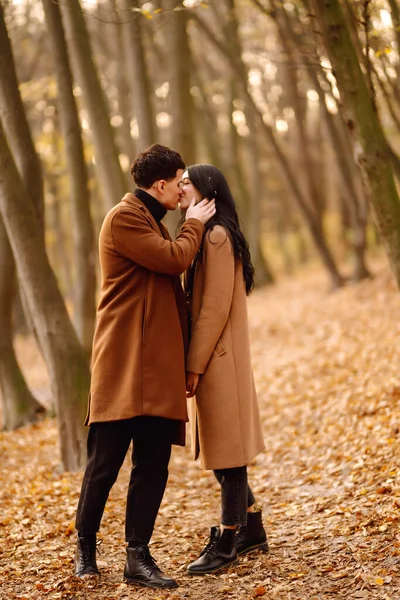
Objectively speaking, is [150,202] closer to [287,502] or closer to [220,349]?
[220,349]

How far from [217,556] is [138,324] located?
5.08 ft

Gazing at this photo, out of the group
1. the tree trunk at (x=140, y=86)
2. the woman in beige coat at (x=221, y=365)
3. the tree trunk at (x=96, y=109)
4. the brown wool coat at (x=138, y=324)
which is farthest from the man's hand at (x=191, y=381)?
the tree trunk at (x=140, y=86)

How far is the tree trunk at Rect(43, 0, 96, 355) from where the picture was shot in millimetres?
8781

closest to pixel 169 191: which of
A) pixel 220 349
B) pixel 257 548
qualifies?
pixel 220 349

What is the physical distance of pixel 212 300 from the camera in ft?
14.0

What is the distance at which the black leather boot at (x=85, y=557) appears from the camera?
13.9 ft

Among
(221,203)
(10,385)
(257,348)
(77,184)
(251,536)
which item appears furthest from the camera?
(257,348)

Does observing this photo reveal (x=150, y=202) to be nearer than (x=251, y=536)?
Yes

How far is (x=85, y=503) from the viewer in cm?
417

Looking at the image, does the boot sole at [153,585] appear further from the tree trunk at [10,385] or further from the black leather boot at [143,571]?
the tree trunk at [10,385]

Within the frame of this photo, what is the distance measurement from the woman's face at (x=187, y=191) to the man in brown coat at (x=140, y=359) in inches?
4.5

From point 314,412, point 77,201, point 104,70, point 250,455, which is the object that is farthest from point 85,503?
point 104,70

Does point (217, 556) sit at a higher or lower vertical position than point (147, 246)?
lower

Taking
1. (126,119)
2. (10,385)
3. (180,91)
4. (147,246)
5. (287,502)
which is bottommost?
(287,502)
